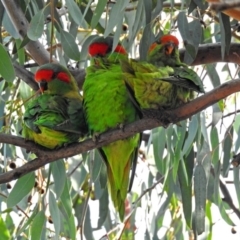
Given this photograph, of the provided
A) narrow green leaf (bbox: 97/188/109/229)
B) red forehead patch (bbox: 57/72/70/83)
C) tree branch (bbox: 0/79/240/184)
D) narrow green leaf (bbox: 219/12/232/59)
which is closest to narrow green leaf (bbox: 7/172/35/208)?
tree branch (bbox: 0/79/240/184)

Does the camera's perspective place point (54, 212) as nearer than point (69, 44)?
No

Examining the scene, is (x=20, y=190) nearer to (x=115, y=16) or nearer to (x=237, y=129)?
(x=115, y=16)

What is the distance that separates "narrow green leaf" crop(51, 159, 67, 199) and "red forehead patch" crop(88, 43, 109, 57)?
0.40m

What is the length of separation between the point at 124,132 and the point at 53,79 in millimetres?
435

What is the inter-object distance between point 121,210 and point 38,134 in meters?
0.47

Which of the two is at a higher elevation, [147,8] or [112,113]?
[147,8]

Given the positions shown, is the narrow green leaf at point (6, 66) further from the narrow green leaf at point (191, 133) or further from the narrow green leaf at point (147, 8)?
the narrow green leaf at point (191, 133)

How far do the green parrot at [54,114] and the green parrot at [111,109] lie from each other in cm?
6

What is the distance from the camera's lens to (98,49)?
7.14ft

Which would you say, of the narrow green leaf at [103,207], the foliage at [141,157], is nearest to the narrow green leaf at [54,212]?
the foliage at [141,157]

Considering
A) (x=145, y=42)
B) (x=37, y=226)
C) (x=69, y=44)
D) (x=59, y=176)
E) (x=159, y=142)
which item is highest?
(x=69, y=44)

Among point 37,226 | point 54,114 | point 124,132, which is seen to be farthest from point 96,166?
point 124,132

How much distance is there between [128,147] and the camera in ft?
7.02

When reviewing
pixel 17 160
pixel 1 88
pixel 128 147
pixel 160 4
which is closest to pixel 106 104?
pixel 128 147
